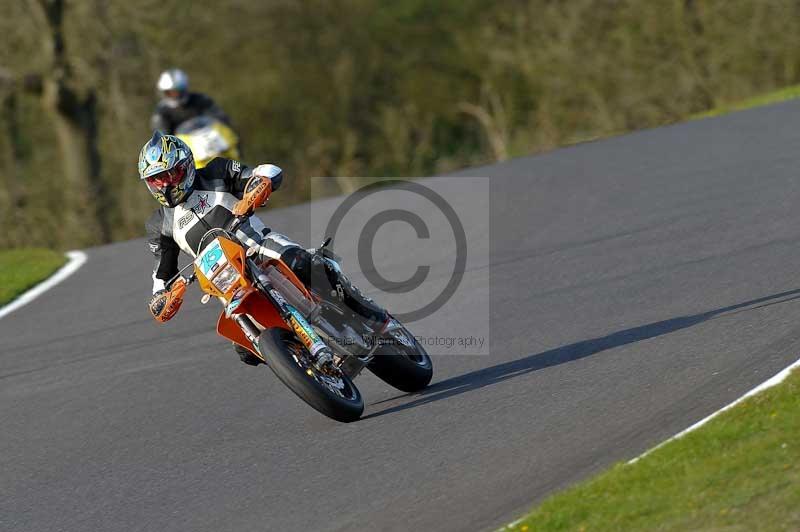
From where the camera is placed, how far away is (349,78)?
32094mm

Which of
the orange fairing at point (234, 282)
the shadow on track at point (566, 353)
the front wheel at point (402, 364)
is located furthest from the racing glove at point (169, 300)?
the shadow on track at point (566, 353)

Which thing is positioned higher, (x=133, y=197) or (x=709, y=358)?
(x=709, y=358)

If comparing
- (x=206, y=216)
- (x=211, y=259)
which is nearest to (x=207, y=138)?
(x=206, y=216)

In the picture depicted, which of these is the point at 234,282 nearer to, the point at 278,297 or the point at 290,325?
the point at 278,297

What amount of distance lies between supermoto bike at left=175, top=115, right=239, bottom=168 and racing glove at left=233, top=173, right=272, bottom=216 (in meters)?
4.91

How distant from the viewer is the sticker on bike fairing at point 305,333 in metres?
6.54

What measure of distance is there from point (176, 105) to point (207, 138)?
1716mm

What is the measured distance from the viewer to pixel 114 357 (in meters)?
9.34

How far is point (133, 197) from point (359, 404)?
734 inches

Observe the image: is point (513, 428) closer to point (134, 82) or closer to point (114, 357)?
point (114, 357)

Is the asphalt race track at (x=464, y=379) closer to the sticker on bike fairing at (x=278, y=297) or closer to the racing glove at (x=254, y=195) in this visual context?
the sticker on bike fairing at (x=278, y=297)

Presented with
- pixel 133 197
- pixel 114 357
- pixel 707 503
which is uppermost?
pixel 707 503

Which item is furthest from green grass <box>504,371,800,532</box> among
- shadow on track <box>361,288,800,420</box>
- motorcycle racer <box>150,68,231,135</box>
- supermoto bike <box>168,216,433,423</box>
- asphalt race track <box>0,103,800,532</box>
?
motorcycle racer <box>150,68,231,135</box>

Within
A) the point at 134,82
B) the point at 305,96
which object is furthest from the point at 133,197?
the point at 305,96
